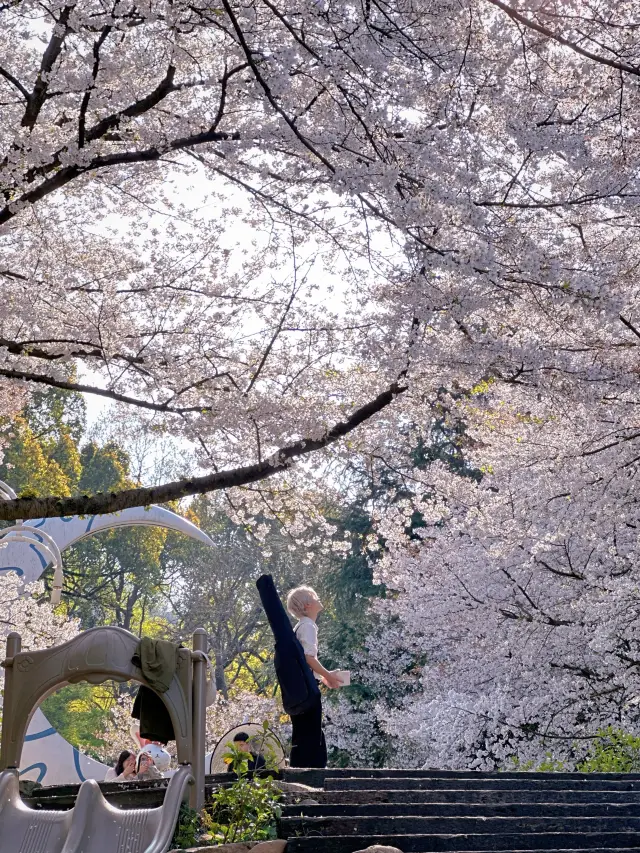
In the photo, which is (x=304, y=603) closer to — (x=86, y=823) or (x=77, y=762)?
(x=86, y=823)

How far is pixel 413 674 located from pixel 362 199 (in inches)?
702

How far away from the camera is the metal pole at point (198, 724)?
584cm

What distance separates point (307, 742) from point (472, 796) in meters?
1.19

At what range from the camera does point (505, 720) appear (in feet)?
46.6

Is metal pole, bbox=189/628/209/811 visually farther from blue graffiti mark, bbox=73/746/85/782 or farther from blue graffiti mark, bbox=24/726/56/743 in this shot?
blue graffiti mark, bbox=24/726/56/743

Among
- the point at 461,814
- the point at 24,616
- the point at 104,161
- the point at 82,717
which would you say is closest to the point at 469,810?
the point at 461,814

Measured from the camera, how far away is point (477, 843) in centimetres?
539

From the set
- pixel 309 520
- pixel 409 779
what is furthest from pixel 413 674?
pixel 409 779

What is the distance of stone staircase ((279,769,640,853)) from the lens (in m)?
5.24

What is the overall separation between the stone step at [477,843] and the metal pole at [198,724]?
37.1 inches

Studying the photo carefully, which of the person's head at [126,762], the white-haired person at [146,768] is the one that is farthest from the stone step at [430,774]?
the person's head at [126,762]

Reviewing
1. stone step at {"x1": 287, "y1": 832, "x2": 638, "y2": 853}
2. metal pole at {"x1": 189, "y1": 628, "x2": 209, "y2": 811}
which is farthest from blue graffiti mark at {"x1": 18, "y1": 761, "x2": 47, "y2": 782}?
stone step at {"x1": 287, "y1": 832, "x2": 638, "y2": 853}

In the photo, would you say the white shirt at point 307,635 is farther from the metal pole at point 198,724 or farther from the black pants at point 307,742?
the metal pole at point 198,724

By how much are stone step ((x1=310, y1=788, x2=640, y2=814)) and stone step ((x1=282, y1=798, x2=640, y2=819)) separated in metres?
0.14
